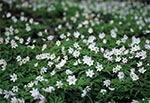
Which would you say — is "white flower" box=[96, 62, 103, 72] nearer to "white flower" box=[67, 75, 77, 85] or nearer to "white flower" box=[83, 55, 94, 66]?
"white flower" box=[83, 55, 94, 66]

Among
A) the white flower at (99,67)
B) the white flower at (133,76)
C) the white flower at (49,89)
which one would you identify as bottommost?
→ the white flower at (49,89)

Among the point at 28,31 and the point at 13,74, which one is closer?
the point at 13,74

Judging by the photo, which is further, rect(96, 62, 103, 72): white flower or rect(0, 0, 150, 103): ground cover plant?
rect(96, 62, 103, 72): white flower

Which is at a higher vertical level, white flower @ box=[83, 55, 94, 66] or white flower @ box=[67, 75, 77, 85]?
white flower @ box=[83, 55, 94, 66]

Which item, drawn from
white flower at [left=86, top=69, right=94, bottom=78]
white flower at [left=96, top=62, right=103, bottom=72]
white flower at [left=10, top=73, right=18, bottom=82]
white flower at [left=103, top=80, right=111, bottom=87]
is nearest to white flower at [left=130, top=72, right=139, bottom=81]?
white flower at [left=103, top=80, right=111, bottom=87]

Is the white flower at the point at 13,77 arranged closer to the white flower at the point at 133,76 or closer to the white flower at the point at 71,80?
the white flower at the point at 71,80

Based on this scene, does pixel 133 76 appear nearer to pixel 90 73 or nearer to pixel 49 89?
pixel 90 73

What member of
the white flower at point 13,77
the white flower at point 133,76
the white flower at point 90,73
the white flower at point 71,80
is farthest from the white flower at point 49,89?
the white flower at point 133,76

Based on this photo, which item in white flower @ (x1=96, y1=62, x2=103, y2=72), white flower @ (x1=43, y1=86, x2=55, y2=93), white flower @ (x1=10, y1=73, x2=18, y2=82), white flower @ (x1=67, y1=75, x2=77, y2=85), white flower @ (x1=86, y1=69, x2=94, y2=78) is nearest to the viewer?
white flower @ (x1=43, y1=86, x2=55, y2=93)

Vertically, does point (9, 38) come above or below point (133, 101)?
above

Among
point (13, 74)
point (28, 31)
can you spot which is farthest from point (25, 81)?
point (28, 31)

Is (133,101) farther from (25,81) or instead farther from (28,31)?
(28,31)
